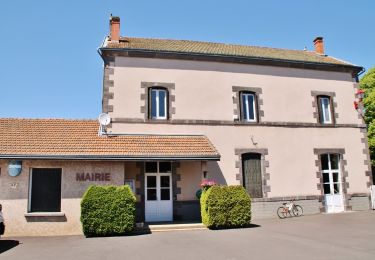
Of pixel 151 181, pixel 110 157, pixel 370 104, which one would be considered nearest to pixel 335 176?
pixel 151 181

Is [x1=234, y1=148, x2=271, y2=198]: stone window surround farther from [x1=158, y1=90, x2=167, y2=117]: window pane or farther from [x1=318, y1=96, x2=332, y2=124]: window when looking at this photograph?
[x1=318, y1=96, x2=332, y2=124]: window

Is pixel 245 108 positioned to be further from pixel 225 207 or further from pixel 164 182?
pixel 225 207

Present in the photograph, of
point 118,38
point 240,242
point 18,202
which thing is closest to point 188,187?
point 240,242

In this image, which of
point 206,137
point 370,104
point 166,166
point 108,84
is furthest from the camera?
point 370,104

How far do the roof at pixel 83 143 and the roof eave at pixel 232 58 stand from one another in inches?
128

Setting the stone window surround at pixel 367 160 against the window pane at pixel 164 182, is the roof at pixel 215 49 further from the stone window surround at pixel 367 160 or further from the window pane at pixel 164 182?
the window pane at pixel 164 182

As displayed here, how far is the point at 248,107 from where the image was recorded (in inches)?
607

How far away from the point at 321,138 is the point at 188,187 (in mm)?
6940

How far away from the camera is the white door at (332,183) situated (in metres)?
15.6

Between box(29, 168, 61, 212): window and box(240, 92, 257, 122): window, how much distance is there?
8.17 metres

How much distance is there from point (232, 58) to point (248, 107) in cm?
234

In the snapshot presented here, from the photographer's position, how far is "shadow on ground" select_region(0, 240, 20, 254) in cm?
873

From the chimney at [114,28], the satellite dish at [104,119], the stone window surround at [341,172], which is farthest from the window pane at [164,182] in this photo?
the stone window surround at [341,172]

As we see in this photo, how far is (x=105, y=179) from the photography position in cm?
1180
